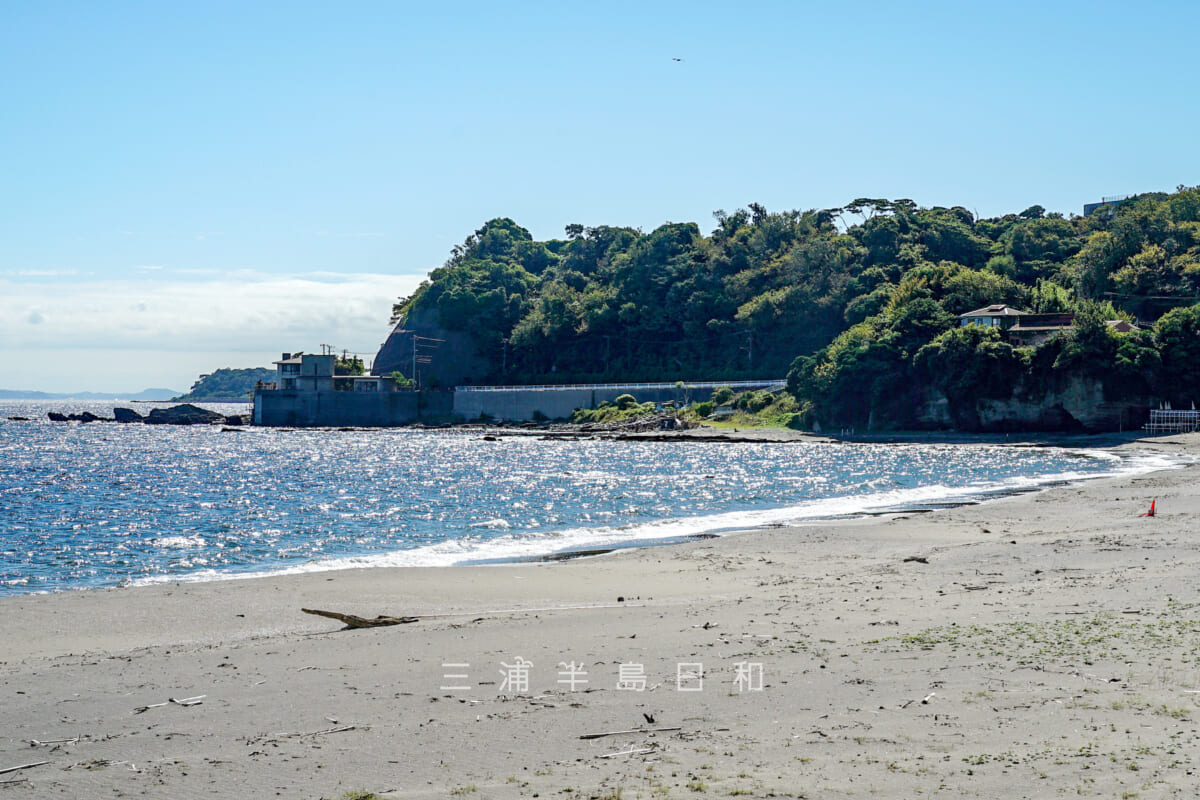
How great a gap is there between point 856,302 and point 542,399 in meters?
36.6

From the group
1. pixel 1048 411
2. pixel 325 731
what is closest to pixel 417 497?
pixel 325 731

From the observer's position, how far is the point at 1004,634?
37.9 ft

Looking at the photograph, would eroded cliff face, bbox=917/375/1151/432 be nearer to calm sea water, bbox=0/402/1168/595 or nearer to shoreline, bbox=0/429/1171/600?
calm sea water, bbox=0/402/1168/595

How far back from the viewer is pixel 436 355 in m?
143

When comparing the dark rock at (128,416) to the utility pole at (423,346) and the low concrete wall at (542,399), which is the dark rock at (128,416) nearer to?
the utility pole at (423,346)

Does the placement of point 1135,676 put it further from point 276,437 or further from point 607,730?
point 276,437

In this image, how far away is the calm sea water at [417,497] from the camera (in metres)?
23.5

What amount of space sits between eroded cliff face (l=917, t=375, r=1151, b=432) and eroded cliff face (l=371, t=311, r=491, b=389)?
7456cm

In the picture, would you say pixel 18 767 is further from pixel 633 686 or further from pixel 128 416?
pixel 128 416

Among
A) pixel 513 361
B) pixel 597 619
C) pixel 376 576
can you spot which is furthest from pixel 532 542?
pixel 513 361

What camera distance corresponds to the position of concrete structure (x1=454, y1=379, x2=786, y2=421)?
103438 millimetres

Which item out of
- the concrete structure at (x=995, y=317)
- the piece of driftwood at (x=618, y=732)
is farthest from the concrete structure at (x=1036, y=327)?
the piece of driftwood at (x=618, y=732)

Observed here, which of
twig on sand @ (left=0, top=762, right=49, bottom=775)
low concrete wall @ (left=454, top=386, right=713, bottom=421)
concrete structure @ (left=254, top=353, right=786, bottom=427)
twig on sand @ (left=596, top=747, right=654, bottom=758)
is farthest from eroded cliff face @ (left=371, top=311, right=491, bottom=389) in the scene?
twig on sand @ (left=596, top=747, right=654, bottom=758)

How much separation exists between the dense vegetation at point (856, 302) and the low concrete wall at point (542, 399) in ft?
48.9
